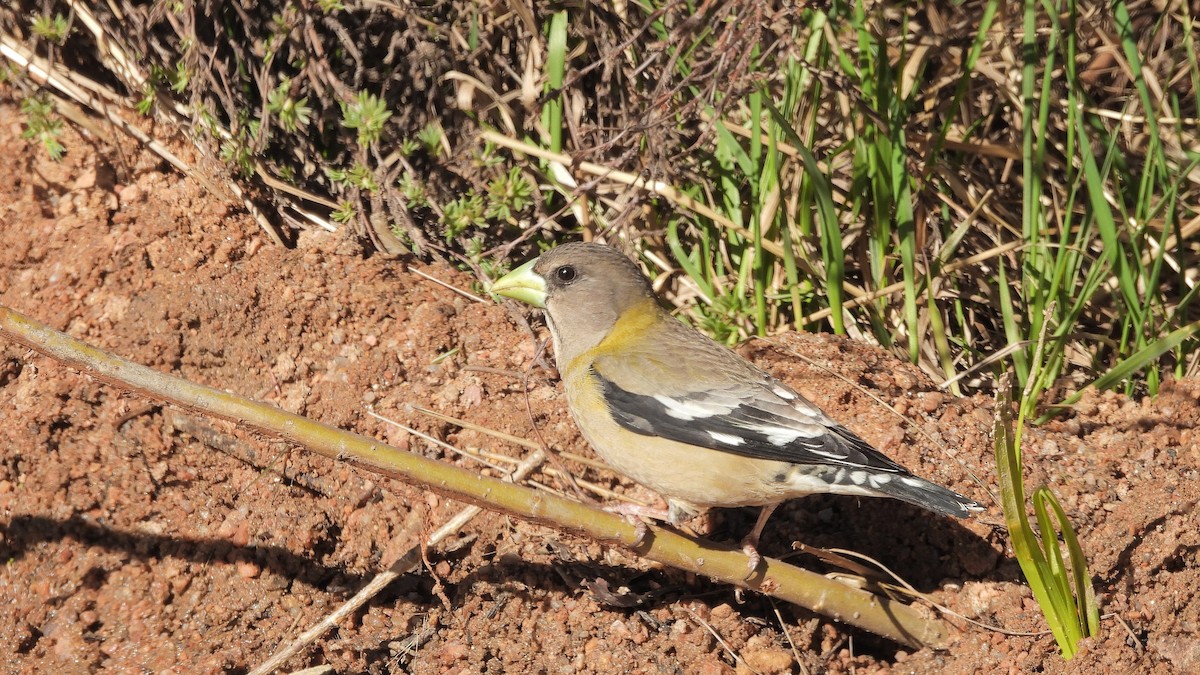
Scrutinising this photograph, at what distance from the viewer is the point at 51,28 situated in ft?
16.1

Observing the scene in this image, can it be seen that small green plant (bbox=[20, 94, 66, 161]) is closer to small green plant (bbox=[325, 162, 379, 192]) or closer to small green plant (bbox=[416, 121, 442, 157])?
small green plant (bbox=[325, 162, 379, 192])

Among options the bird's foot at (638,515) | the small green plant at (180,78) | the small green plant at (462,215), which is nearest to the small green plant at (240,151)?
the small green plant at (180,78)

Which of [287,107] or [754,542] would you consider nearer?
[754,542]

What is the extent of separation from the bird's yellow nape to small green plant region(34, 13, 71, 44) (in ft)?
8.04

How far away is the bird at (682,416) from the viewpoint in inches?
143

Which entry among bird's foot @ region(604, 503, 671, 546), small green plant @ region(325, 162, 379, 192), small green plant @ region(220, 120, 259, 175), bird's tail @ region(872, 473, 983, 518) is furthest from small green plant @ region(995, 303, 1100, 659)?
small green plant @ region(220, 120, 259, 175)

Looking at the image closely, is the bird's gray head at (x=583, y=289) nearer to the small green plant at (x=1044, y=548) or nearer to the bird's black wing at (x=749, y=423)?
the bird's black wing at (x=749, y=423)

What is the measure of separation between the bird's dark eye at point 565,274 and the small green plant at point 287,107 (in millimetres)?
1536

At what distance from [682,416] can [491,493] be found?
92cm

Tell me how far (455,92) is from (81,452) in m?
2.53

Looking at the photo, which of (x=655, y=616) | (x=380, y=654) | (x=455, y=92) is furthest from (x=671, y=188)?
(x=380, y=654)

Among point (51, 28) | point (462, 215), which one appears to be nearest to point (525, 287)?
point (462, 215)

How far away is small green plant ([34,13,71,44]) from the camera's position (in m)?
4.86

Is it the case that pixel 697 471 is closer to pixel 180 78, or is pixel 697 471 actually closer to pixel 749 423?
pixel 749 423
